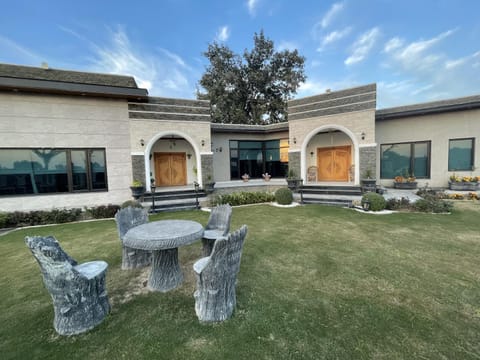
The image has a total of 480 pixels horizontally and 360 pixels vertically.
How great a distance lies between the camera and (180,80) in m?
21.4

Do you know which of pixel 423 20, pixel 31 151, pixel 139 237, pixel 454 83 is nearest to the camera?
pixel 139 237

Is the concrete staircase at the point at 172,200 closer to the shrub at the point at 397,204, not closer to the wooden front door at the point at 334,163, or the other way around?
the wooden front door at the point at 334,163

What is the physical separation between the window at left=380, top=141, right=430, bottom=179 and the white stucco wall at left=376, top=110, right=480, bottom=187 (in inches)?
9.4

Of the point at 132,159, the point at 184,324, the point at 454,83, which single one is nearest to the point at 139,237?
the point at 184,324

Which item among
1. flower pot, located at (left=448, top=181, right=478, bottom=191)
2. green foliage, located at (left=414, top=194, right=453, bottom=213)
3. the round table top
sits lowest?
→ green foliage, located at (left=414, top=194, right=453, bottom=213)

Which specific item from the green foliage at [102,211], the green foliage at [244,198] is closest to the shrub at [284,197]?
the green foliage at [244,198]

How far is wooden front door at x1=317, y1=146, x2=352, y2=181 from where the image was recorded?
12.3 meters

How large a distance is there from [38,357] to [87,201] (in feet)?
27.3

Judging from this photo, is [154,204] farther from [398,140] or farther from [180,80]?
[180,80]

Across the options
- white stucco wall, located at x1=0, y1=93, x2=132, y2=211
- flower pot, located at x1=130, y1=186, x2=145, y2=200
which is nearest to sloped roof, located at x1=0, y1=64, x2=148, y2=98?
white stucco wall, located at x1=0, y1=93, x2=132, y2=211

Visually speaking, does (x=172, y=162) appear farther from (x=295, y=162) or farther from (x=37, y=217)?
(x=295, y=162)

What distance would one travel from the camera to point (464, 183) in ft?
32.2

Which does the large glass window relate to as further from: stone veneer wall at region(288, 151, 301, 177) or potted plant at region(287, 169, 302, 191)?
potted plant at region(287, 169, 302, 191)

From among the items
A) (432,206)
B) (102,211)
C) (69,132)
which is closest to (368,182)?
(432,206)
